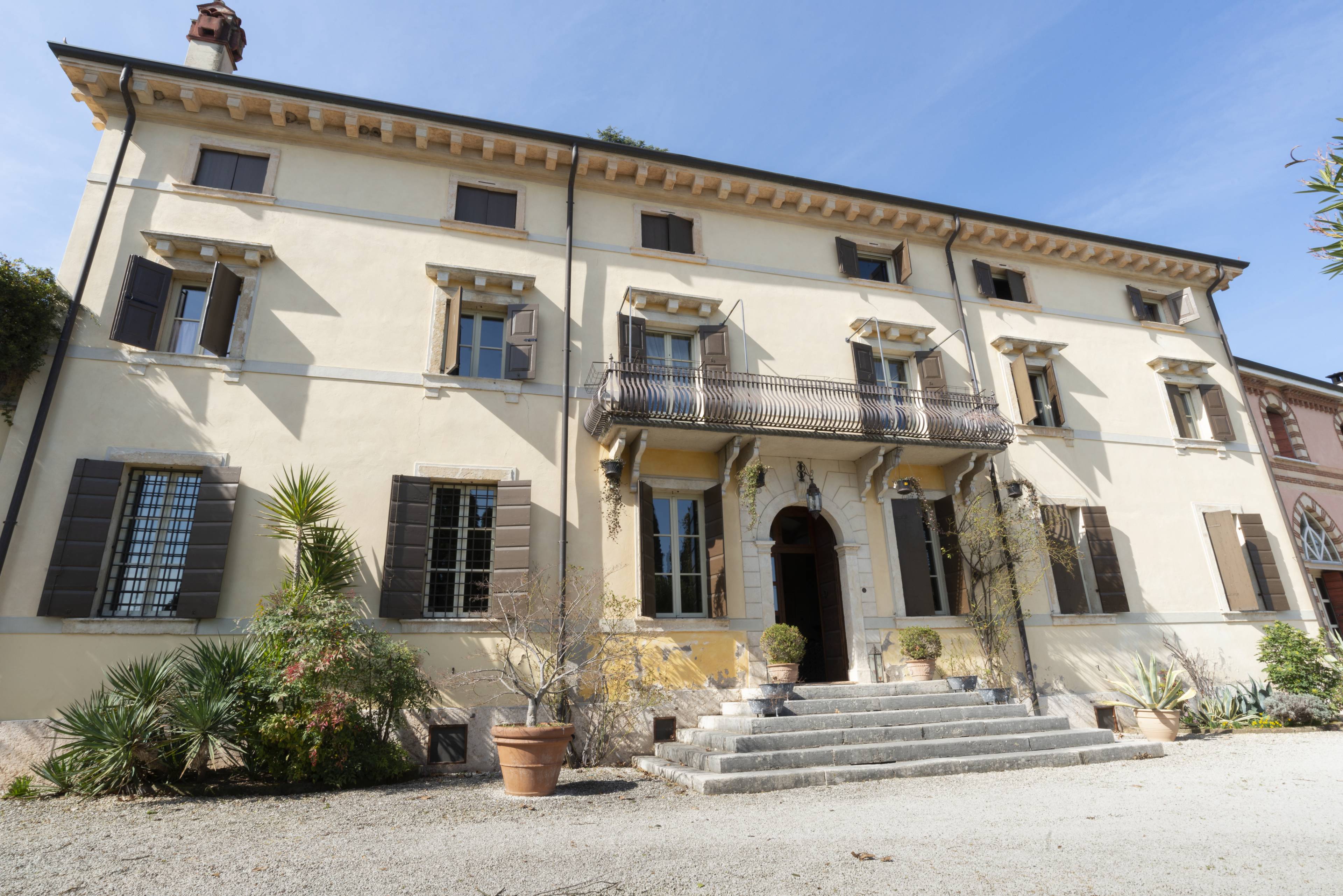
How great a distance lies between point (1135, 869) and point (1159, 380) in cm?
1381

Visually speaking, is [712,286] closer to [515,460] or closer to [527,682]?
[515,460]

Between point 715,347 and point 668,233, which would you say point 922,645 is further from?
point 668,233

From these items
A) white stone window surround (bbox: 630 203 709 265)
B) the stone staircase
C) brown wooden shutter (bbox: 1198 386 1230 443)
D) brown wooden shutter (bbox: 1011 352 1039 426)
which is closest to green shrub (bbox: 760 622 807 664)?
the stone staircase

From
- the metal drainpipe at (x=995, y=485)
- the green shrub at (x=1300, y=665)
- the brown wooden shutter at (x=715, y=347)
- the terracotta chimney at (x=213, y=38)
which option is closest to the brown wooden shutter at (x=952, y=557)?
the metal drainpipe at (x=995, y=485)

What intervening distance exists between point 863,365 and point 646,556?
5.71m

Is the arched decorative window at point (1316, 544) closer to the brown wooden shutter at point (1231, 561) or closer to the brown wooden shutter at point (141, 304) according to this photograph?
the brown wooden shutter at point (1231, 561)

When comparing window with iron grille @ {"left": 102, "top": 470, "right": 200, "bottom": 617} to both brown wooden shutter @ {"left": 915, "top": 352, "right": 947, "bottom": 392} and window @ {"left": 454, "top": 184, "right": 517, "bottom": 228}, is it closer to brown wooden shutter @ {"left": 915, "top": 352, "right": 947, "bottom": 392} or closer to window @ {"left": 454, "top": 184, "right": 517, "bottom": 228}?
window @ {"left": 454, "top": 184, "right": 517, "bottom": 228}

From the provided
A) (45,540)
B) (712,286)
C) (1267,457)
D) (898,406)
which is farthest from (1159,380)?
(45,540)

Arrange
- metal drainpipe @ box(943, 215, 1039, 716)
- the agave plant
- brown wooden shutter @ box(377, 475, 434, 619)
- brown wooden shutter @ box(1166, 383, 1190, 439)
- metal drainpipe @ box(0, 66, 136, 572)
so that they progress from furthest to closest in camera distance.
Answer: brown wooden shutter @ box(1166, 383, 1190, 439), metal drainpipe @ box(943, 215, 1039, 716), the agave plant, brown wooden shutter @ box(377, 475, 434, 619), metal drainpipe @ box(0, 66, 136, 572)

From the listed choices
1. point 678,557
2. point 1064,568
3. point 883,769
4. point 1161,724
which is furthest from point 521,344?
point 1161,724

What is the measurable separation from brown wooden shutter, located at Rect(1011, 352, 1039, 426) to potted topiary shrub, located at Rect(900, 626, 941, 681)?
5.25m

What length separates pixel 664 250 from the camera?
42.4 feet

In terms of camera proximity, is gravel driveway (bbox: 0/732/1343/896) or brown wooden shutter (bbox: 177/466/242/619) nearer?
gravel driveway (bbox: 0/732/1343/896)

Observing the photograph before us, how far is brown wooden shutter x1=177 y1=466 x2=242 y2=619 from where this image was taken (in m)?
9.05
